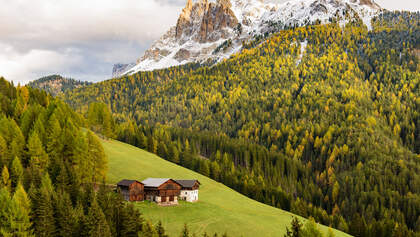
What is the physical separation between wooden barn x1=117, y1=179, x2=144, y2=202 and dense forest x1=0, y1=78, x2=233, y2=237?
656cm

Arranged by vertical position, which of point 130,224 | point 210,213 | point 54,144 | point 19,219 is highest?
point 54,144

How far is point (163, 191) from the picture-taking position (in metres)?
69.9

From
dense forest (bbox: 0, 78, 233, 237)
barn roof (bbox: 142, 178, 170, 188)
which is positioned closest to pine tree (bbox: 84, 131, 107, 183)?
dense forest (bbox: 0, 78, 233, 237)

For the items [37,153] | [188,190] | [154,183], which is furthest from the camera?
[188,190]

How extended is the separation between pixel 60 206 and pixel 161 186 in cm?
2532

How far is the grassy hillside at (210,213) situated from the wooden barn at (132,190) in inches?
99.7

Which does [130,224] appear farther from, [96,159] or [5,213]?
[96,159]

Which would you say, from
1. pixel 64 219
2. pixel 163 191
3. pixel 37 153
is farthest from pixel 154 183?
pixel 64 219

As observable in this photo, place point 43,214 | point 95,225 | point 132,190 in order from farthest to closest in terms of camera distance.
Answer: point 132,190 < point 43,214 < point 95,225

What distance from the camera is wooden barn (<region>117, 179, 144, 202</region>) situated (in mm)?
69312

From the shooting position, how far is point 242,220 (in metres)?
62.9

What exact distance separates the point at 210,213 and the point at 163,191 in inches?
442

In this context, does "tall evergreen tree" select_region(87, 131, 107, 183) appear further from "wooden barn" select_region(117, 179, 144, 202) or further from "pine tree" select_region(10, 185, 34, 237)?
"pine tree" select_region(10, 185, 34, 237)

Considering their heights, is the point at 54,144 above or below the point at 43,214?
above
